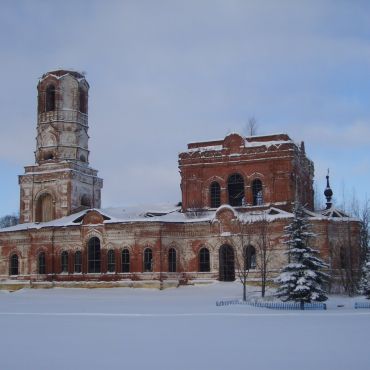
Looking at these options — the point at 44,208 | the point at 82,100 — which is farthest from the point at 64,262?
the point at 82,100

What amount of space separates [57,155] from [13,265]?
29.5 feet

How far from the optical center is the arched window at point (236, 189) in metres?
43.1

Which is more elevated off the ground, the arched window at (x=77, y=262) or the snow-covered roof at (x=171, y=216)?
the snow-covered roof at (x=171, y=216)

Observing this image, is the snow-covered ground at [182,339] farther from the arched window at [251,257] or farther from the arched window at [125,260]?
the arched window at [125,260]

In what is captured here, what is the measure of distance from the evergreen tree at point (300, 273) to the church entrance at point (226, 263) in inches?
447

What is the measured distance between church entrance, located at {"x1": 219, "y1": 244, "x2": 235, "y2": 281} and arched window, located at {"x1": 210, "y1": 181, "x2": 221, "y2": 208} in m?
4.13

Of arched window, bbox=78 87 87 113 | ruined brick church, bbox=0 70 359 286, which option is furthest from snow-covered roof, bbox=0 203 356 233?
arched window, bbox=78 87 87 113

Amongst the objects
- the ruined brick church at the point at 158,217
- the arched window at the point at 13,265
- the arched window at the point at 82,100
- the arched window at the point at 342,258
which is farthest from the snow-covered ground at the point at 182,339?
the arched window at the point at 82,100

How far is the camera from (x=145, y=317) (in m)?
22.0

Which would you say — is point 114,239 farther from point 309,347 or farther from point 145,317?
point 309,347

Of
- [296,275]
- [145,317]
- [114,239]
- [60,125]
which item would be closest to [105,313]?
[145,317]

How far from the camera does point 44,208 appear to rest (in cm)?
4816

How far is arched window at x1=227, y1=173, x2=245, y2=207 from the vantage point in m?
43.1

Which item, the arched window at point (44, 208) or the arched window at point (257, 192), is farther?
the arched window at point (44, 208)
